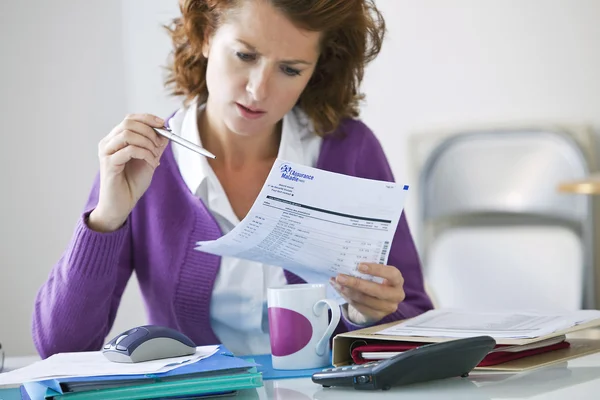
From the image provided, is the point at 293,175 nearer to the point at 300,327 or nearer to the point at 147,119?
the point at 300,327

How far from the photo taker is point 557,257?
2.66 metres

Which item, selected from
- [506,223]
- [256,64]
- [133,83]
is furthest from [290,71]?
[506,223]

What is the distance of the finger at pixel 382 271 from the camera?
1047 mm

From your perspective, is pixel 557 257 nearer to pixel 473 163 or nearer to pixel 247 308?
pixel 473 163

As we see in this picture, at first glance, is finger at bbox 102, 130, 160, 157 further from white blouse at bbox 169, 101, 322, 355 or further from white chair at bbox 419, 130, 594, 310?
white chair at bbox 419, 130, 594, 310

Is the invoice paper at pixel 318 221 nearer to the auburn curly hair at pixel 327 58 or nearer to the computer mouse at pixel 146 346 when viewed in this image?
the computer mouse at pixel 146 346

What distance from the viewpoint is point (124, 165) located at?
3.89 feet

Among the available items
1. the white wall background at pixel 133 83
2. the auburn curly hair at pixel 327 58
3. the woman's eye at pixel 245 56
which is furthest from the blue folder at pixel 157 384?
the white wall background at pixel 133 83

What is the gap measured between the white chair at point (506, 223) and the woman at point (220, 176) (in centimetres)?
129

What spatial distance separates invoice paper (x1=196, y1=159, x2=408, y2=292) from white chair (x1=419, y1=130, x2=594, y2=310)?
5.67 feet

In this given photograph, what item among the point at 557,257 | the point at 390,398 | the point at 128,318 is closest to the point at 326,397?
the point at 390,398

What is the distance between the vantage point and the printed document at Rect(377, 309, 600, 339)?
932 mm

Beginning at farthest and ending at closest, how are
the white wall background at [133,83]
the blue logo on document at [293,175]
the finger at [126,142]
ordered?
the white wall background at [133,83] < the finger at [126,142] < the blue logo on document at [293,175]

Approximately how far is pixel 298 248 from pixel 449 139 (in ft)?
6.08
